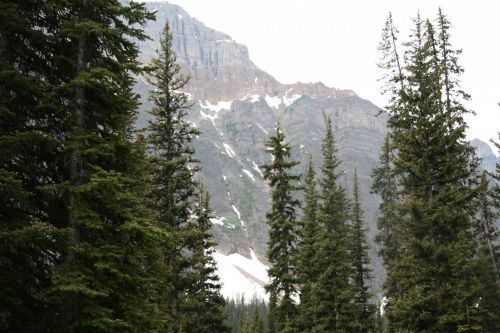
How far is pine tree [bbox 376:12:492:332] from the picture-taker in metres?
18.4

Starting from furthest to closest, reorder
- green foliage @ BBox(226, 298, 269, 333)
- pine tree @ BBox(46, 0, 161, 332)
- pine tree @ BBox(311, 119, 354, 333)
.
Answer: green foliage @ BBox(226, 298, 269, 333) < pine tree @ BBox(311, 119, 354, 333) < pine tree @ BBox(46, 0, 161, 332)

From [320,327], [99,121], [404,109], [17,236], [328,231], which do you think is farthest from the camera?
[328,231]

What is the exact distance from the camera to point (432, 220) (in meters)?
19.4

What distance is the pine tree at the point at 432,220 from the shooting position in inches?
723

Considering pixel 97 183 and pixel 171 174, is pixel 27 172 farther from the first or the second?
pixel 171 174

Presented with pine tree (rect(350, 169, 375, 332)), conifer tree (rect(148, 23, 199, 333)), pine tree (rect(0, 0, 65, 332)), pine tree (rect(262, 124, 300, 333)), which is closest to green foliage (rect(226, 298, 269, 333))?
pine tree (rect(350, 169, 375, 332))

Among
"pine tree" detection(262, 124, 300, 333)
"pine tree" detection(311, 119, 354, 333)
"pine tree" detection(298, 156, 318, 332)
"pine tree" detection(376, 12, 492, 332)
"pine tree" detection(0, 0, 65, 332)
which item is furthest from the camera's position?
"pine tree" detection(298, 156, 318, 332)

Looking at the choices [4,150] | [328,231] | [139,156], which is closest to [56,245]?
[4,150]

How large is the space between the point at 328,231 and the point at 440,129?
11950 millimetres

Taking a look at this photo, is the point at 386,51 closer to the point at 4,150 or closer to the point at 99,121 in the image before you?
the point at 99,121

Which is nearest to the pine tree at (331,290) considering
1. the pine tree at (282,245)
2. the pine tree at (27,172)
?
the pine tree at (282,245)

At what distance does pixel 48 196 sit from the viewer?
10211mm

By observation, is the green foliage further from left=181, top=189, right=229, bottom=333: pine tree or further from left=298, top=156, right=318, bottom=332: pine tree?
left=181, top=189, right=229, bottom=333: pine tree

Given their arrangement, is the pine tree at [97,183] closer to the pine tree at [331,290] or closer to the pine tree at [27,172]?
the pine tree at [27,172]
